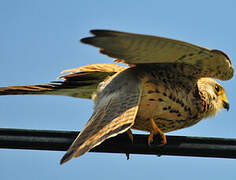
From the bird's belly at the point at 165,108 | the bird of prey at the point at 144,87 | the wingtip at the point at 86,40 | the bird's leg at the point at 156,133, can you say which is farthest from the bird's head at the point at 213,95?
the wingtip at the point at 86,40

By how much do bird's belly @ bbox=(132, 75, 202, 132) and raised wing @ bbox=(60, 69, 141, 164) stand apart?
15cm

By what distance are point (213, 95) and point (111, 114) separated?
1557mm

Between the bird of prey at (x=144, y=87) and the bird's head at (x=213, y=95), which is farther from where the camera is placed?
the bird's head at (x=213, y=95)

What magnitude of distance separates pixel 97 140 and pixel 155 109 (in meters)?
0.93

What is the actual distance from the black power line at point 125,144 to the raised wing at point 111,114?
0.08 meters

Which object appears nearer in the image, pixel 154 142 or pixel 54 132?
pixel 54 132

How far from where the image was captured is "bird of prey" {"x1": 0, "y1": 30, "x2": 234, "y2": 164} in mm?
3207

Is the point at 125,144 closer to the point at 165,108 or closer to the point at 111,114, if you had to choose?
the point at 111,114

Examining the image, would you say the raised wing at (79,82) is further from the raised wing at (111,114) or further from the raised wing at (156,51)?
the raised wing at (156,51)

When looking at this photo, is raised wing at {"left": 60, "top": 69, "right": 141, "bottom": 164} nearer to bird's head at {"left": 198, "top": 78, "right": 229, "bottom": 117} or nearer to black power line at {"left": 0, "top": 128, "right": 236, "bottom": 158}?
black power line at {"left": 0, "top": 128, "right": 236, "bottom": 158}

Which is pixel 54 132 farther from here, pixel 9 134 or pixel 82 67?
pixel 82 67

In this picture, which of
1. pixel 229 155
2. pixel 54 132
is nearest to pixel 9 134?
pixel 54 132

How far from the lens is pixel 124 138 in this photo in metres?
3.43

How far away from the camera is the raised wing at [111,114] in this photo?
325cm
